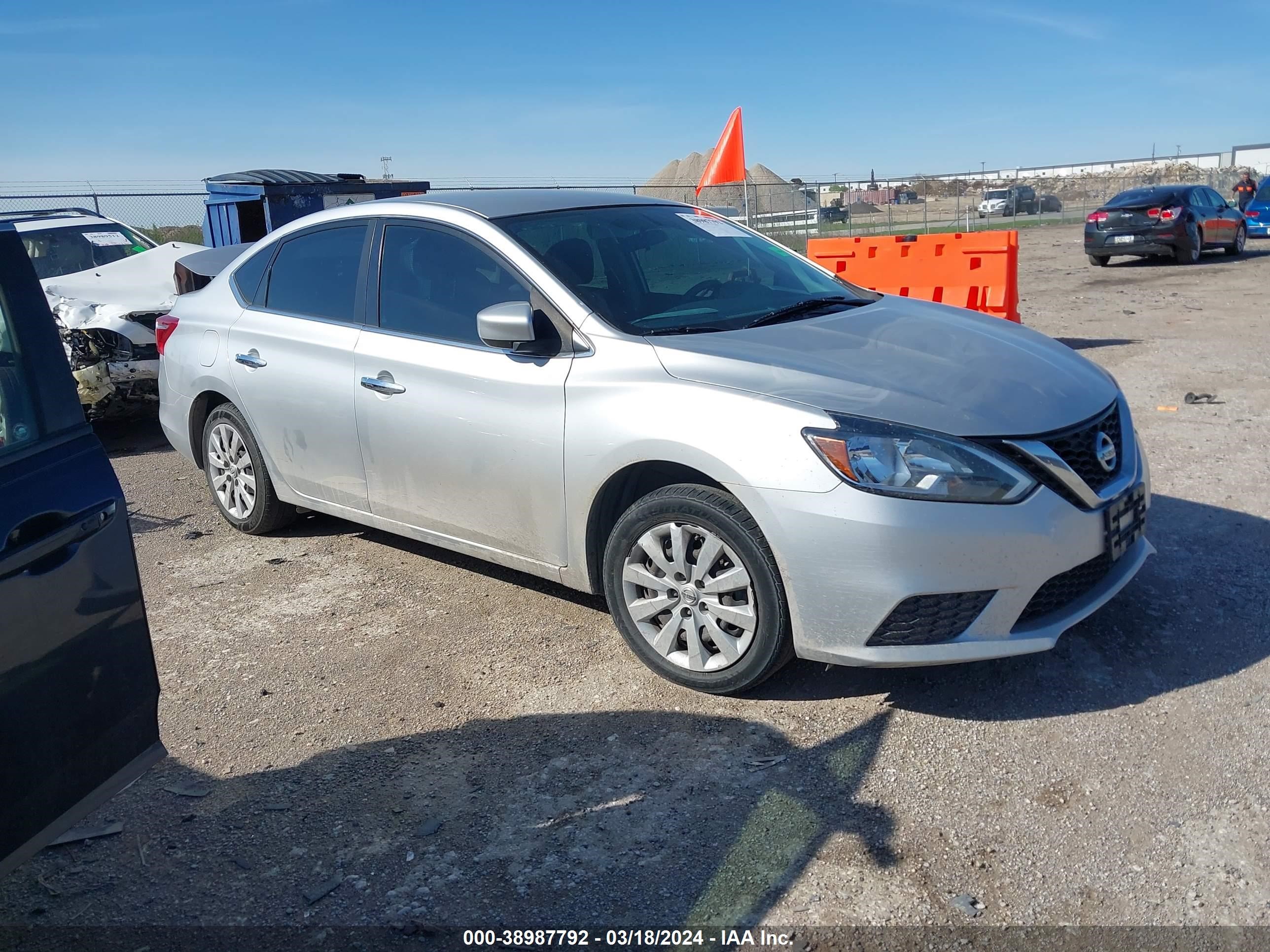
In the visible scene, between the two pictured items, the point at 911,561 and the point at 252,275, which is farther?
the point at 252,275

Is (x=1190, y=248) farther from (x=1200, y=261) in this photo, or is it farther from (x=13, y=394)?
(x=13, y=394)

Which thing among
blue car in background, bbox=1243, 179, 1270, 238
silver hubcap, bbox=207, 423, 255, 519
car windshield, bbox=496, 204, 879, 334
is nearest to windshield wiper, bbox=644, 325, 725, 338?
car windshield, bbox=496, 204, 879, 334

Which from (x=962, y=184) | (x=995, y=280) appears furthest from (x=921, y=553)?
(x=962, y=184)

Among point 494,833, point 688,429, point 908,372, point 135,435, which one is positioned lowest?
point 494,833

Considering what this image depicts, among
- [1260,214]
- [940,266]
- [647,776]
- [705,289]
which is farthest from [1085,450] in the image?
[1260,214]

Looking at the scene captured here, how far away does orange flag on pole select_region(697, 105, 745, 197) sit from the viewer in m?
13.6

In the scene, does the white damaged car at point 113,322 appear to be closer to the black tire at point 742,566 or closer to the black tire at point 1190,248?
the black tire at point 742,566

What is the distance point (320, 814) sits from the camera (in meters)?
3.16

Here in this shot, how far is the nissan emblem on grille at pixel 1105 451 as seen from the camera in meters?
3.57

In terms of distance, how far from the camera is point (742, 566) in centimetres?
Answer: 348

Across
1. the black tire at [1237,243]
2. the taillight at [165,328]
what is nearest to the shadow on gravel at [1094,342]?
the taillight at [165,328]

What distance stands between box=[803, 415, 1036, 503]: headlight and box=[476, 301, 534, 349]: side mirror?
1.19 meters

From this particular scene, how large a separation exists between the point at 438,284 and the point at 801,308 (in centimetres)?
152

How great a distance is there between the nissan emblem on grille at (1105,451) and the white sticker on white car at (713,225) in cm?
196
